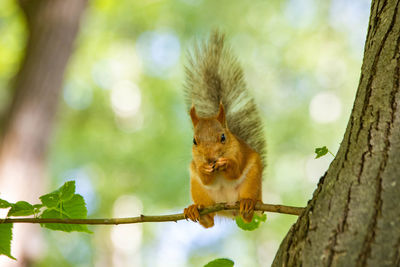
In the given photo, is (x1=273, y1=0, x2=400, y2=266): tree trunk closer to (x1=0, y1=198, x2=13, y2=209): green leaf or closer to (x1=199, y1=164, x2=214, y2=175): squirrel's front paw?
(x1=0, y1=198, x2=13, y2=209): green leaf

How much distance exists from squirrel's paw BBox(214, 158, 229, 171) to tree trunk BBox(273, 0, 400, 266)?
91 cm

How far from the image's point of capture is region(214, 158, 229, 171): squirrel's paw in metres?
2.00

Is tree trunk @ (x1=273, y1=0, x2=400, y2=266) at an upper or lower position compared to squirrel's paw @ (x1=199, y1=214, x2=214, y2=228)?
upper

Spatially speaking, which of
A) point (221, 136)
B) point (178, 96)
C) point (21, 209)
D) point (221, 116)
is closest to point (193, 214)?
point (221, 136)

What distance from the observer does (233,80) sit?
7.88 feet

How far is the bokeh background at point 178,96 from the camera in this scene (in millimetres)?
8656

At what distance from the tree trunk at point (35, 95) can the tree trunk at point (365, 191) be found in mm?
2797

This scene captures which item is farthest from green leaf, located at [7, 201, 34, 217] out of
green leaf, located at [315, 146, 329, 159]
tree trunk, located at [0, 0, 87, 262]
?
tree trunk, located at [0, 0, 87, 262]

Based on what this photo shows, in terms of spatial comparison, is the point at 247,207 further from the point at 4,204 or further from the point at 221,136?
the point at 4,204

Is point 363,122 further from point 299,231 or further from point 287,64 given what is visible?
point 287,64

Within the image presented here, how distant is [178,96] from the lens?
8.78 meters

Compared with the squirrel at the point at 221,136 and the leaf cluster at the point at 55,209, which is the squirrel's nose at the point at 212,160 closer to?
the squirrel at the point at 221,136

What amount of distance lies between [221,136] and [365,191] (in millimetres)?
1201

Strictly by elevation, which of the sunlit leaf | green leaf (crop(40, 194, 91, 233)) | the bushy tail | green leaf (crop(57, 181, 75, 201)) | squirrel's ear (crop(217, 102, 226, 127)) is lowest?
green leaf (crop(40, 194, 91, 233))
